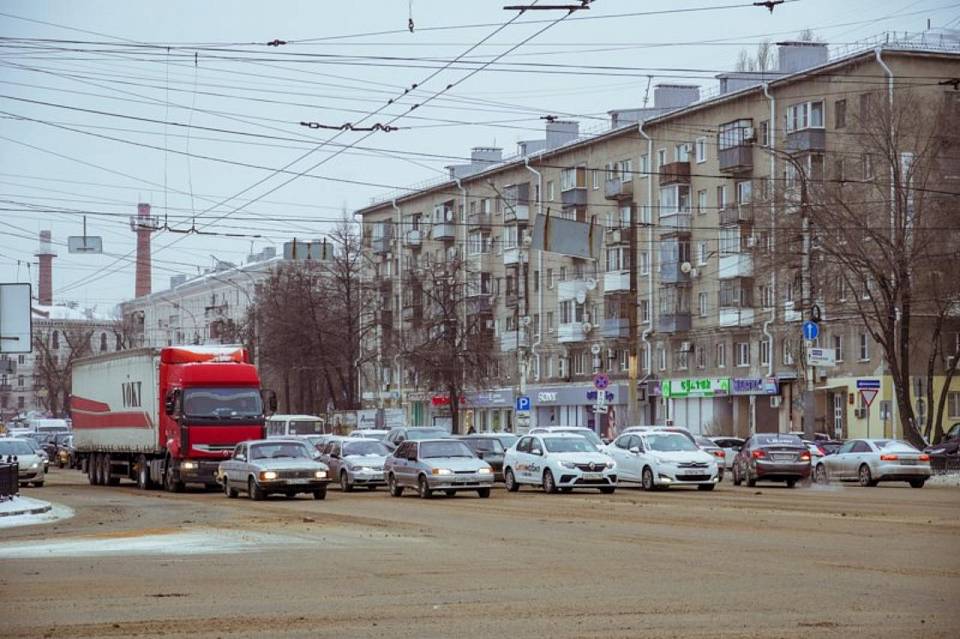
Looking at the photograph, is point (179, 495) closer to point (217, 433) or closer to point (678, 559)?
point (217, 433)

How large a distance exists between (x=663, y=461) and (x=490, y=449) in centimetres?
730

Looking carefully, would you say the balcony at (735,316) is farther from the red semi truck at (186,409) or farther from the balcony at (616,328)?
the red semi truck at (186,409)

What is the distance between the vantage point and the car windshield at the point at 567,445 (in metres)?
39.3

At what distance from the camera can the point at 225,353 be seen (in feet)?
142

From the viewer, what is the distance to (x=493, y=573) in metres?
17.4

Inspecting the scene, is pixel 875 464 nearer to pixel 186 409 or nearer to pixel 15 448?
pixel 186 409

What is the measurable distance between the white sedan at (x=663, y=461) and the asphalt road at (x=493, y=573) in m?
8.04

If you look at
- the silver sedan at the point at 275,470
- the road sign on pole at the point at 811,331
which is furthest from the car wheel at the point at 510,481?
the road sign on pole at the point at 811,331

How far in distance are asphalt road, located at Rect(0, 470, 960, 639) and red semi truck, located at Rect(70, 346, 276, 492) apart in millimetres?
10679

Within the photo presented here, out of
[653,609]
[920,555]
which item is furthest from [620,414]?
[653,609]

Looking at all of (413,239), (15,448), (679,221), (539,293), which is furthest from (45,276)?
(15,448)

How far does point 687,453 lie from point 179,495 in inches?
497

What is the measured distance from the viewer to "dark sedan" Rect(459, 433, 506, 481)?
45.0 m

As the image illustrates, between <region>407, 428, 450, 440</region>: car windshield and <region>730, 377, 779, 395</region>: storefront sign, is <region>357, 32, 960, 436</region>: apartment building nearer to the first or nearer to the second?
<region>730, 377, 779, 395</region>: storefront sign
